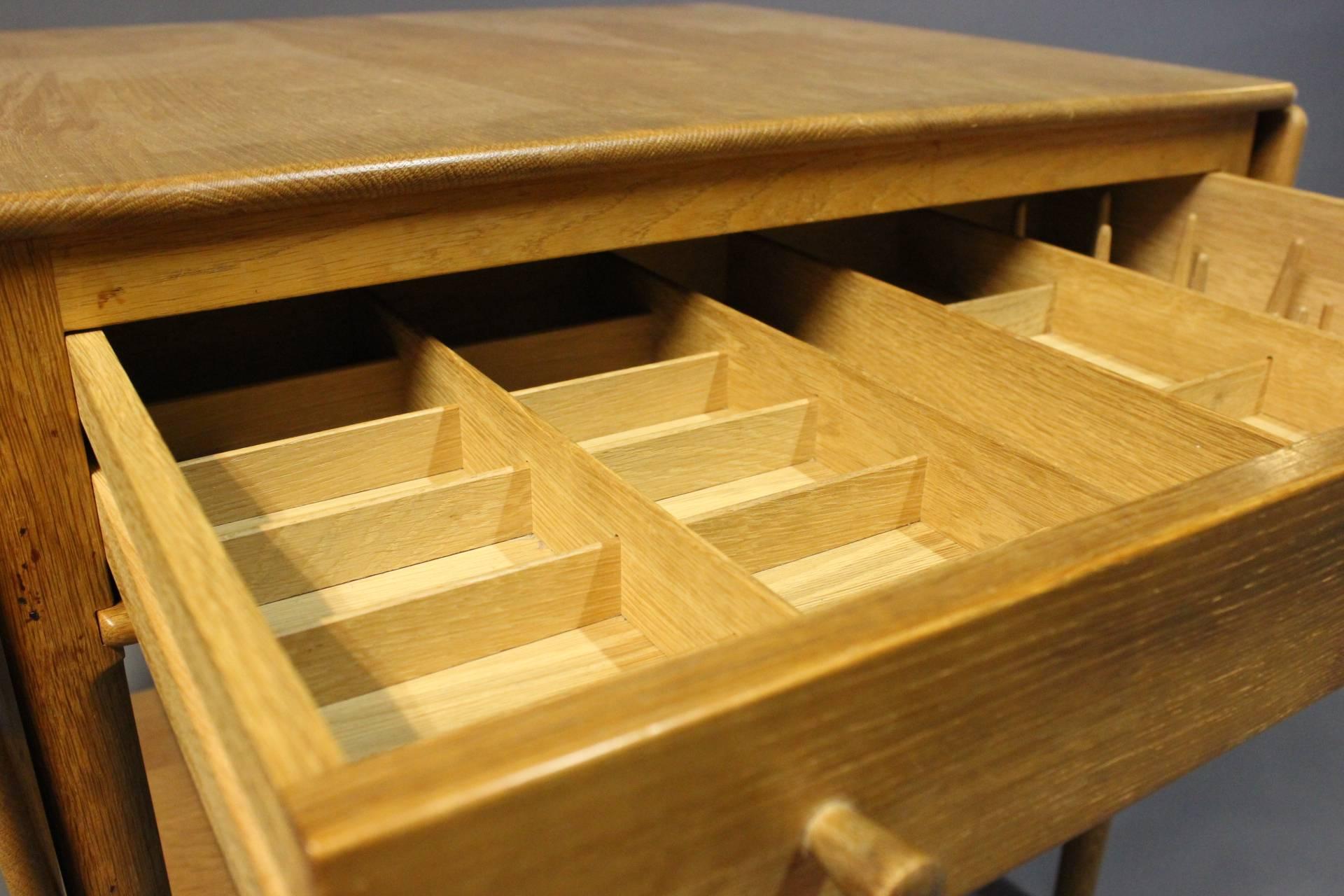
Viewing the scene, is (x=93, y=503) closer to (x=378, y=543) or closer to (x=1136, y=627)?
(x=378, y=543)

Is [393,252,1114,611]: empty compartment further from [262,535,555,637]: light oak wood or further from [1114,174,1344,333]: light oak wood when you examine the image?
[1114,174,1344,333]: light oak wood

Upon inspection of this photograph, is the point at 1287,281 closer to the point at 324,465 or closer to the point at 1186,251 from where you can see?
the point at 1186,251

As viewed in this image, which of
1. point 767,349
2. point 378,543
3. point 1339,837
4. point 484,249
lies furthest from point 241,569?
point 1339,837

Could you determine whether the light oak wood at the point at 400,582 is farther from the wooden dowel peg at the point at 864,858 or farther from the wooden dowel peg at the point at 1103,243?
the wooden dowel peg at the point at 1103,243

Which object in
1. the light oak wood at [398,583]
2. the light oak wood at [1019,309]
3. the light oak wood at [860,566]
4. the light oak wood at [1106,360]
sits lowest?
the light oak wood at [398,583]

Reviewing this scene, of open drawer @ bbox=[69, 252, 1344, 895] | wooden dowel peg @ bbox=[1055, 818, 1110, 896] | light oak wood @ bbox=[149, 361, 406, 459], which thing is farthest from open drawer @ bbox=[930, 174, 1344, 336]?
light oak wood @ bbox=[149, 361, 406, 459]

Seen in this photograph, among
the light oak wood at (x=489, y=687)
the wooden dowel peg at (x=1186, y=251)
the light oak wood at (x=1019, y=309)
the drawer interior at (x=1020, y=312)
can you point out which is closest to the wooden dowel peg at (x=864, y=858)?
the light oak wood at (x=489, y=687)

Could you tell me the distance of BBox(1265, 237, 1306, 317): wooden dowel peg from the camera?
98cm

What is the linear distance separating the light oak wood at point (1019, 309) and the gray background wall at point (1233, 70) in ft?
2.35

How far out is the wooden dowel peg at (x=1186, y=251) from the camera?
43.4 inches

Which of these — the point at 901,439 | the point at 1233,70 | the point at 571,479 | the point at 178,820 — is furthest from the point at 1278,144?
the point at 1233,70

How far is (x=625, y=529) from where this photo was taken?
577mm

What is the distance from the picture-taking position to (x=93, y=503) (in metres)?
0.70

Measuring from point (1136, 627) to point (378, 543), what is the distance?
403 mm
